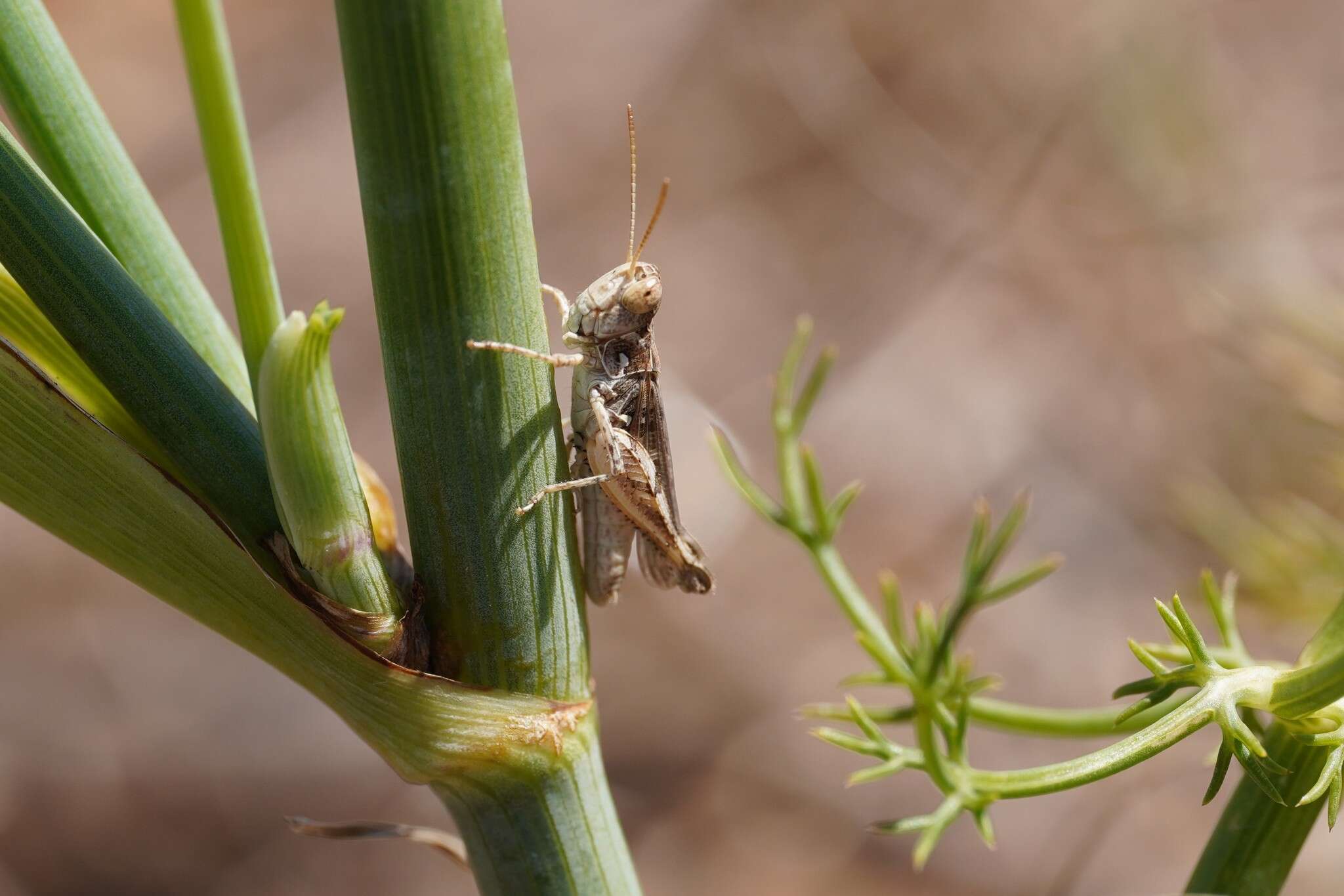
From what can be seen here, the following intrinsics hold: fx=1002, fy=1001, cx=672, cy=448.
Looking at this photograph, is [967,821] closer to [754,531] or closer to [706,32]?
[754,531]

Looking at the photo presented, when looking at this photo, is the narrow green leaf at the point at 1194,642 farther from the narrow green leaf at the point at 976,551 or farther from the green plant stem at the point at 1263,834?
the narrow green leaf at the point at 976,551

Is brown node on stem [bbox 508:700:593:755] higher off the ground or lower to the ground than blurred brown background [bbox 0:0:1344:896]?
lower

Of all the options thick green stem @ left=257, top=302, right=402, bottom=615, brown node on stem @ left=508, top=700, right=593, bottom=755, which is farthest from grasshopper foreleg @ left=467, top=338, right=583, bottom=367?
brown node on stem @ left=508, top=700, right=593, bottom=755

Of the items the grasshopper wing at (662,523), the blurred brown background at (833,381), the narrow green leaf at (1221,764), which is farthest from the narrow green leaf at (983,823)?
the blurred brown background at (833,381)

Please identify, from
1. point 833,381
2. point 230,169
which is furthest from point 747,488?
point 833,381

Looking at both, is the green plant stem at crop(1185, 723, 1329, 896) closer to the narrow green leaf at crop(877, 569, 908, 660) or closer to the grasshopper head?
the narrow green leaf at crop(877, 569, 908, 660)

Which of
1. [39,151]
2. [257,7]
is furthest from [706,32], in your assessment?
[39,151]

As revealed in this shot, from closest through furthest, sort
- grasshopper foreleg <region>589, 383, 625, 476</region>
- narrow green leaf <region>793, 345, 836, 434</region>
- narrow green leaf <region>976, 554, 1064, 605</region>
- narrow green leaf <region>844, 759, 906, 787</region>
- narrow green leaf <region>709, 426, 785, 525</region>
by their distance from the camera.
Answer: narrow green leaf <region>844, 759, 906, 787</region> < narrow green leaf <region>976, 554, 1064, 605</region> < narrow green leaf <region>709, 426, 785, 525</region> < narrow green leaf <region>793, 345, 836, 434</region> < grasshopper foreleg <region>589, 383, 625, 476</region>

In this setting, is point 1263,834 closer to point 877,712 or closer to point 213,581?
point 877,712
